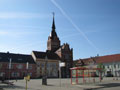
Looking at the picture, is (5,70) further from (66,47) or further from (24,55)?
(66,47)

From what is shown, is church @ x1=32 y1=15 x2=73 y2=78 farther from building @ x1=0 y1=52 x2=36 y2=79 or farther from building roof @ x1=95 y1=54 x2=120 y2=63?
building roof @ x1=95 y1=54 x2=120 y2=63

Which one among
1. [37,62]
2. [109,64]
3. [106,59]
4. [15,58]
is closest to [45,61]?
[37,62]

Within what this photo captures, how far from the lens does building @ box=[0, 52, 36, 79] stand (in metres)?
53.7

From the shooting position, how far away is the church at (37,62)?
179 feet

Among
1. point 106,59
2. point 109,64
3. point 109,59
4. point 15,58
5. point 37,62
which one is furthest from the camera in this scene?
point 106,59

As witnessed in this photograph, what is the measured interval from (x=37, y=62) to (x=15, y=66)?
940cm

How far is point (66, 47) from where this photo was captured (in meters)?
70.4

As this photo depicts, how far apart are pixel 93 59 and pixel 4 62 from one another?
149ft

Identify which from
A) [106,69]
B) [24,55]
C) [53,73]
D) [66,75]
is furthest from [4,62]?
[106,69]

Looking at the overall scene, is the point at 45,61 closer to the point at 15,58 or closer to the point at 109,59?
the point at 15,58

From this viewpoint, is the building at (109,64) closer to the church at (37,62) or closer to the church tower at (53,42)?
the church at (37,62)

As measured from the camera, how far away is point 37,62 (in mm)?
61625

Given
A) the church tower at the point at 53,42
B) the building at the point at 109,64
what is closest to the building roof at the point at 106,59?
the building at the point at 109,64

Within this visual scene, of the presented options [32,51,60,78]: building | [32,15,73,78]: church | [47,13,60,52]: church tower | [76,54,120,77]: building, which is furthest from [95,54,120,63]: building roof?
[32,51,60,78]: building
